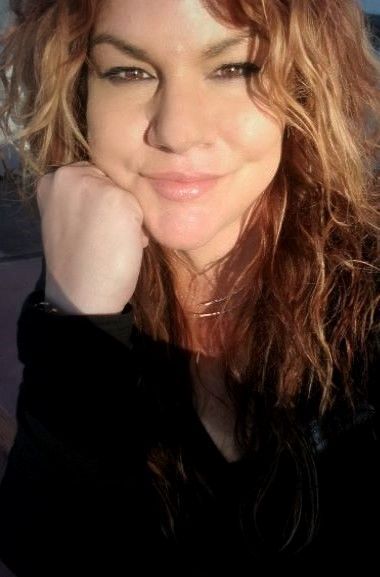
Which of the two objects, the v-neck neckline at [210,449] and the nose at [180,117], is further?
the v-neck neckline at [210,449]

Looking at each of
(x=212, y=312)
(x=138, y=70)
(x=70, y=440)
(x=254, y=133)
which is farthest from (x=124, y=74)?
(x=70, y=440)

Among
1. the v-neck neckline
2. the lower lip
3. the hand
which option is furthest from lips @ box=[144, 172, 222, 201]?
the v-neck neckline

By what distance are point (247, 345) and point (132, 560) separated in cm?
57

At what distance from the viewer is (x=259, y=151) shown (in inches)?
54.8

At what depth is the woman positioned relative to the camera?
133 centimetres

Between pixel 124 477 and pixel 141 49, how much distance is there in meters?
0.93

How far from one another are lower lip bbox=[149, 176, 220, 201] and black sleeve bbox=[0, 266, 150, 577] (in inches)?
11.5

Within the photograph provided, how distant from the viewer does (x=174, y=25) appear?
4.05 feet

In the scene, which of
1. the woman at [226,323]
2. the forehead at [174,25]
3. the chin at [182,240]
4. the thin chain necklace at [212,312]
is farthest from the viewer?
the thin chain necklace at [212,312]

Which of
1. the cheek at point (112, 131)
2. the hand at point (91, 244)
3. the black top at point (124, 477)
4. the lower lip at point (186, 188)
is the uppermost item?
the cheek at point (112, 131)

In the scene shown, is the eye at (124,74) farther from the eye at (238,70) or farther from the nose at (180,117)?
the eye at (238,70)

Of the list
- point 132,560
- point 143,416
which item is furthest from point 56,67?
point 132,560

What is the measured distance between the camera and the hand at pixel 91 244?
147cm

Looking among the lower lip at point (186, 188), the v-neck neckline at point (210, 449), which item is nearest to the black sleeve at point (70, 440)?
the v-neck neckline at point (210, 449)
